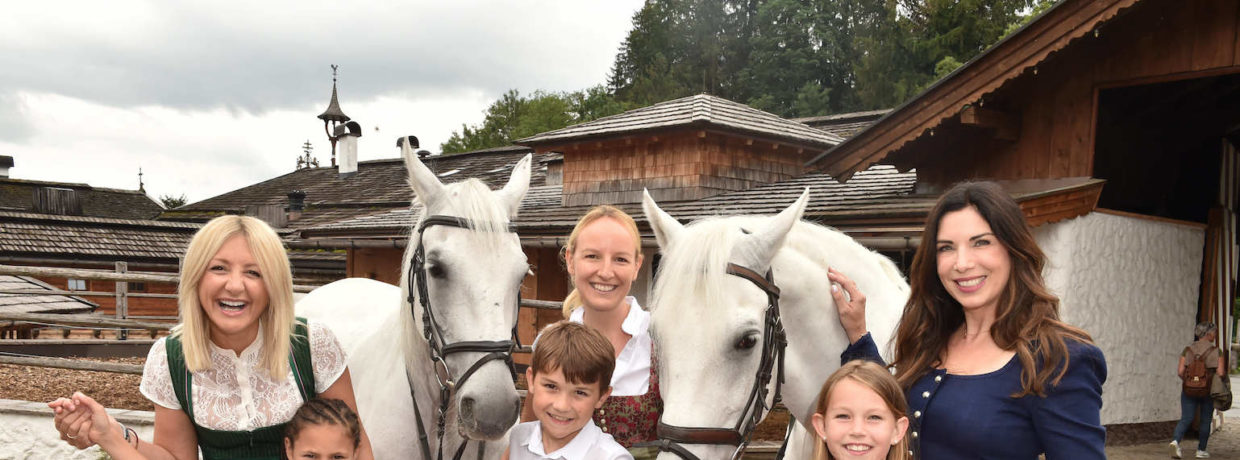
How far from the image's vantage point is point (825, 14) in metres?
37.5

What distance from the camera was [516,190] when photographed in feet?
9.20

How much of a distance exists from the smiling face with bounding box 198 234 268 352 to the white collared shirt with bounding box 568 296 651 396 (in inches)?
38.9

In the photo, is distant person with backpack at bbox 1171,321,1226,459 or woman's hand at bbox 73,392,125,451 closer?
woman's hand at bbox 73,392,125,451

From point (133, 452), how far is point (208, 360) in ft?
0.88

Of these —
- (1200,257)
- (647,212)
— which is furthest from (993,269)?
(1200,257)

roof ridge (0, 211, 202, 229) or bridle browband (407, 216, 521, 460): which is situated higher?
bridle browband (407, 216, 521, 460)

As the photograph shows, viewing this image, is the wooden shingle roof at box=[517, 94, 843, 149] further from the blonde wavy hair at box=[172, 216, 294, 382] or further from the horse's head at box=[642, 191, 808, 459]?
the blonde wavy hair at box=[172, 216, 294, 382]

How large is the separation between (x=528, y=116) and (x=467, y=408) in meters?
39.9

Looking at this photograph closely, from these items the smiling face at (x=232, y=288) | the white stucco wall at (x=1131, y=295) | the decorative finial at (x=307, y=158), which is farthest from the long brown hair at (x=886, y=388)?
the decorative finial at (x=307, y=158)

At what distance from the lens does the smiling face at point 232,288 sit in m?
1.94

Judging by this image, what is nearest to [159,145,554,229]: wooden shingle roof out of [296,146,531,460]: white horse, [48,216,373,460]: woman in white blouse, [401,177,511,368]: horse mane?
[296,146,531,460]: white horse

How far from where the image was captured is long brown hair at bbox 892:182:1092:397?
1.63 m

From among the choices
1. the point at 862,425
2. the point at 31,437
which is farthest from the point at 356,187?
the point at 862,425

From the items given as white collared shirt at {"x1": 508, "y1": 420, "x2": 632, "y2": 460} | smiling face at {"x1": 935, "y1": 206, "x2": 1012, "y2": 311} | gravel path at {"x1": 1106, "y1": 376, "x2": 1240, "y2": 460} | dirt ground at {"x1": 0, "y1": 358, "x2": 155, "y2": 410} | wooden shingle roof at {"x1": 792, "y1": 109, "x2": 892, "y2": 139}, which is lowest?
gravel path at {"x1": 1106, "y1": 376, "x2": 1240, "y2": 460}
